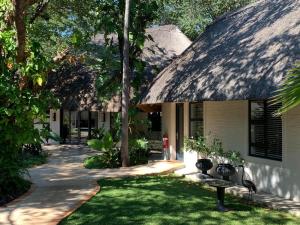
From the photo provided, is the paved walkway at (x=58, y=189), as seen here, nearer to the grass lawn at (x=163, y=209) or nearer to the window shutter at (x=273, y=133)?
the grass lawn at (x=163, y=209)

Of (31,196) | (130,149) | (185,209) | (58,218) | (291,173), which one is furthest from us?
(130,149)

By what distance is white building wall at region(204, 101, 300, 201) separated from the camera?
354 inches

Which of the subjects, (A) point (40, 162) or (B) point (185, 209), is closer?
(B) point (185, 209)

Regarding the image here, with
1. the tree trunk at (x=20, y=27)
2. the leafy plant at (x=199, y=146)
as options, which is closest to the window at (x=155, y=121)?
the leafy plant at (x=199, y=146)

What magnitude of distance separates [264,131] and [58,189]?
4992 millimetres

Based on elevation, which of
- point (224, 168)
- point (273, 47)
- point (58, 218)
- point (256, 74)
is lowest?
point (58, 218)

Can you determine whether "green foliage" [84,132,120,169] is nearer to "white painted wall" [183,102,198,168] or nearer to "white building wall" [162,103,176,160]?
"white building wall" [162,103,176,160]

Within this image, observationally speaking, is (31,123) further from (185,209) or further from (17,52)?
(185,209)

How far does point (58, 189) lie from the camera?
10.5m

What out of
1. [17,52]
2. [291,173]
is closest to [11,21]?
[17,52]

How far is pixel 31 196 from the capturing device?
9656mm

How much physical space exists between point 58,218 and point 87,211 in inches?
24.1

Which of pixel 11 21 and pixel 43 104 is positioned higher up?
pixel 11 21

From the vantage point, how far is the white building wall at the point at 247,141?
8984mm
